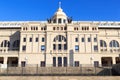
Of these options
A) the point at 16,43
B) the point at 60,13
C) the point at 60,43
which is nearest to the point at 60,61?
the point at 60,43

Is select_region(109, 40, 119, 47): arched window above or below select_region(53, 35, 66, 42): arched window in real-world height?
below

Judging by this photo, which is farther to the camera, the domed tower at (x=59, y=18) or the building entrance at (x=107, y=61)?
the domed tower at (x=59, y=18)

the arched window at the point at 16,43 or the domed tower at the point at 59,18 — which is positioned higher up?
the domed tower at the point at 59,18

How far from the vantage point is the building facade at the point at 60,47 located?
7125 centimetres

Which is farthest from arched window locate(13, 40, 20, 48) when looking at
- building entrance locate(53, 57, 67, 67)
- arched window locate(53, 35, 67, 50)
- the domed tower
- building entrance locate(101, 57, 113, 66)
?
building entrance locate(101, 57, 113, 66)

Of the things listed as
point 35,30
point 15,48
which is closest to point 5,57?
point 15,48

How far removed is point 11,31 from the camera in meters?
82.0

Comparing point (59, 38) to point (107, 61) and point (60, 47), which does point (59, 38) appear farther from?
point (107, 61)

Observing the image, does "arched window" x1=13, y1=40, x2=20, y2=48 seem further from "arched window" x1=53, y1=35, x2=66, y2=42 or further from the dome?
the dome

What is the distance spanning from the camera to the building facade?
71250 mm

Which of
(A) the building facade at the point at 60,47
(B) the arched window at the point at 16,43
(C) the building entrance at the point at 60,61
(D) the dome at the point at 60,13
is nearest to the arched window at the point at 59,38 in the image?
(A) the building facade at the point at 60,47

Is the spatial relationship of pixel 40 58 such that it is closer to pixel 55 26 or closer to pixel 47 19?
pixel 55 26

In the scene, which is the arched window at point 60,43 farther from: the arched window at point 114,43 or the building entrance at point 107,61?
the arched window at point 114,43

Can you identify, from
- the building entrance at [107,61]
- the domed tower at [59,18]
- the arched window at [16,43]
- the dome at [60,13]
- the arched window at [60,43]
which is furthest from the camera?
the dome at [60,13]
